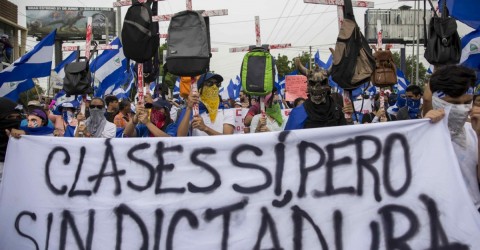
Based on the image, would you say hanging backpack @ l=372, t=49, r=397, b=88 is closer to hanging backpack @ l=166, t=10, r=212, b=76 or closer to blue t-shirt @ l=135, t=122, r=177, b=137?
hanging backpack @ l=166, t=10, r=212, b=76

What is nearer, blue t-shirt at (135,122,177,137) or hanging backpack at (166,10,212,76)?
hanging backpack at (166,10,212,76)

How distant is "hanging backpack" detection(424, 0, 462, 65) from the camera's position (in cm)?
479

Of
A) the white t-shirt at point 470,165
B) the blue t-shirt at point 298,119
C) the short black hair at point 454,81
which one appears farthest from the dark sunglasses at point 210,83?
the white t-shirt at point 470,165

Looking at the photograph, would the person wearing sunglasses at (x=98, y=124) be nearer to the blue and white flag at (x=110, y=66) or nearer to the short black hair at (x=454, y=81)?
the short black hair at (x=454, y=81)

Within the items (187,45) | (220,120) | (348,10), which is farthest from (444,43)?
(187,45)

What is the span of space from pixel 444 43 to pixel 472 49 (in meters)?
1.74

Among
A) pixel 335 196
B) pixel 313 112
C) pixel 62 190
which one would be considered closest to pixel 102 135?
pixel 62 190

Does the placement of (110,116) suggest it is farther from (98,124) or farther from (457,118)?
(457,118)

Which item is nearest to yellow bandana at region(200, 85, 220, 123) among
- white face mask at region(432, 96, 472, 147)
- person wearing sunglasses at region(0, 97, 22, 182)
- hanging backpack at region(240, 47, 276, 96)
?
Answer: hanging backpack at region(240, 47, 276, 96)

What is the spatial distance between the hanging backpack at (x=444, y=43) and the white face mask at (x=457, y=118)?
1555mm

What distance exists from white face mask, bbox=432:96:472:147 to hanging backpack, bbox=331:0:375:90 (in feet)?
4.06

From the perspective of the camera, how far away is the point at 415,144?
3.32 meters

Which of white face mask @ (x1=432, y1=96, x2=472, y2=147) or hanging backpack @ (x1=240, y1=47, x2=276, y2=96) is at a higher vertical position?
hanging backpack @ (x1=240, y1=47, x2=276, y2=96)

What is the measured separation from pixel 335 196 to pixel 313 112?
99 centimetres
